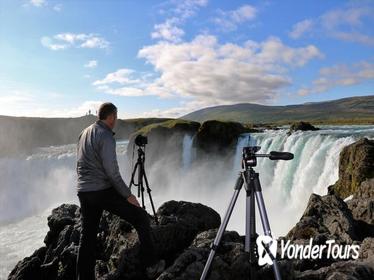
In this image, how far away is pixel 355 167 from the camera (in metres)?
18.9

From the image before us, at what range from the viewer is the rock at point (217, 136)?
126 feet

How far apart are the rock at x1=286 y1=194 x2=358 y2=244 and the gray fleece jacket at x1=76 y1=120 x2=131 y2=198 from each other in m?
4.69

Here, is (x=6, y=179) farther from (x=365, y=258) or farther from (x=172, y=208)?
(x=365, y=258)

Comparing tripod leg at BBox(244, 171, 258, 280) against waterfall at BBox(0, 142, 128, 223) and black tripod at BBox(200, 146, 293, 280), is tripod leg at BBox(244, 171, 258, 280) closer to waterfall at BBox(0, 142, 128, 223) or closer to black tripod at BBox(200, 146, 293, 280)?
black tripod at BBox(200, 146, 293, 280)

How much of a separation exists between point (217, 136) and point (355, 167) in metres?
20.6

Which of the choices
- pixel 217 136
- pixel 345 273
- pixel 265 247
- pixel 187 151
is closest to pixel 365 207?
pixel 345 273

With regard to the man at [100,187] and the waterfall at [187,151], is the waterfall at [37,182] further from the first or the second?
the man at [100,187]

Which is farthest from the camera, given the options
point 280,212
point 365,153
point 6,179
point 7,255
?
point 6,179

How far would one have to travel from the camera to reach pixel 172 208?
9164 mm

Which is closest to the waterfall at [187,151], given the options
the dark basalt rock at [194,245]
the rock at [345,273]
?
the dark basalt rock at [194,245]

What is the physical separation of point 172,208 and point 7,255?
16117 millimetres

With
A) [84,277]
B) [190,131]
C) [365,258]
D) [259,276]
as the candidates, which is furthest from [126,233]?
[190,131]

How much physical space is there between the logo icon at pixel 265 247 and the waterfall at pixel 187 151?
34.2m

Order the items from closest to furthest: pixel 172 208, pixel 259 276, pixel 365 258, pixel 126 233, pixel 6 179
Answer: pixel 259 276 < pixel 365 258 < pixel 126 233 < pixel 172 208 < pixel 6 179
